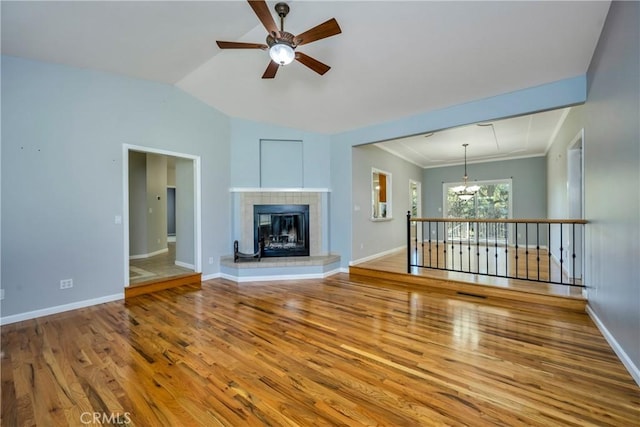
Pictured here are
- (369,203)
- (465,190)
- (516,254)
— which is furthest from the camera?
(465,190)

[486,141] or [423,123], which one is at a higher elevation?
[486,141]

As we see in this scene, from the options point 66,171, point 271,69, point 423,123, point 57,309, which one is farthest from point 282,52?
point 57,309

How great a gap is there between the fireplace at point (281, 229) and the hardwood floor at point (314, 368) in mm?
2004

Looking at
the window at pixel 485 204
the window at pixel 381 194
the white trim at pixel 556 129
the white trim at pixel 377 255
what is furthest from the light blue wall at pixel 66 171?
the window at pixel 485 204

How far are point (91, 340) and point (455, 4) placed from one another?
4614 millimetres

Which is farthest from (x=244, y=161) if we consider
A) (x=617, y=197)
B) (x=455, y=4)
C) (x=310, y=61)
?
(x=617, y=197)

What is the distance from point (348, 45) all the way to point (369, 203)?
3469mm

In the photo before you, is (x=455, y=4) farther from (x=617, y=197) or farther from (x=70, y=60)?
(x=70, y=60)

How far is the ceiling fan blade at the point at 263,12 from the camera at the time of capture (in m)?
2.00

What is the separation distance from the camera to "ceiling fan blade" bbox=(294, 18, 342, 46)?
7.32 feet

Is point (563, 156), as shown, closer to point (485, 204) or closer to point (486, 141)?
point (486, 141)

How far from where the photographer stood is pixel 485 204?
28.4 feet

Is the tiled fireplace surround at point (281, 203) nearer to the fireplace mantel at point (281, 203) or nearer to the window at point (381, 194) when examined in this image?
the fireplace mantel at point (281, 203)

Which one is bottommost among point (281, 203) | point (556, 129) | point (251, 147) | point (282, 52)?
point (281, 203)
